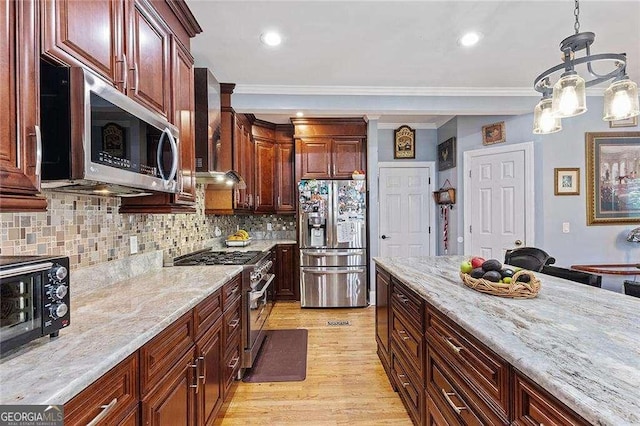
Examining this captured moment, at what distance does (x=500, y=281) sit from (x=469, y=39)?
1.94 meters

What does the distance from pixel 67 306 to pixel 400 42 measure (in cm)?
269

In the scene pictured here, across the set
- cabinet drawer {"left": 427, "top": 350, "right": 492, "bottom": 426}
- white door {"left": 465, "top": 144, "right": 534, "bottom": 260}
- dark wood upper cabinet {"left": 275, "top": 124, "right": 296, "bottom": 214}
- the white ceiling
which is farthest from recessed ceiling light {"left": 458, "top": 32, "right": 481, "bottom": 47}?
dark wood upper cabinet {"left": 275, "top": 124, "right": 296, "bottom": 214}

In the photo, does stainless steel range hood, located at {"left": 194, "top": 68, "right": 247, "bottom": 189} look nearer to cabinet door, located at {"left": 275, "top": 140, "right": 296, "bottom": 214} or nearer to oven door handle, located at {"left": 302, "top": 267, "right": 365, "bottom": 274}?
cabinet door, located at {"left": 275, "top": 140, "right": 296, "bottom": 214}

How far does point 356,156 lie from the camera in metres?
4.62

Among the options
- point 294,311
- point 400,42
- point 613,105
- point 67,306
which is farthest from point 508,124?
point 67,306

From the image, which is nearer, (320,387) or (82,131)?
(82,131)

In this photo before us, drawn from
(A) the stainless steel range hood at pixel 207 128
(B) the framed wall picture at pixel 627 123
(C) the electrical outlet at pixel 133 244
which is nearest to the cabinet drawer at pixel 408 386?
(C) the electrical outlet at pixel 133 244

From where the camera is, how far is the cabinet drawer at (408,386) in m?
1.80

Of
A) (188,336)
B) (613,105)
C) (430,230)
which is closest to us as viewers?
(188,336)

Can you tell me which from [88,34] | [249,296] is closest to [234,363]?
[249,296]

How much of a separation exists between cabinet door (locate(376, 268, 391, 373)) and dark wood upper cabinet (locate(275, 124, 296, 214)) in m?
2.31

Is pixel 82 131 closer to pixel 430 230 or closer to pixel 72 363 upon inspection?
pixel 72 363

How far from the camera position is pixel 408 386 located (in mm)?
1997

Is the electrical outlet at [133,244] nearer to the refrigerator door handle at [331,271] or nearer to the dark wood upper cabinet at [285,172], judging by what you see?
the refrigerator door handle at [331,271]
